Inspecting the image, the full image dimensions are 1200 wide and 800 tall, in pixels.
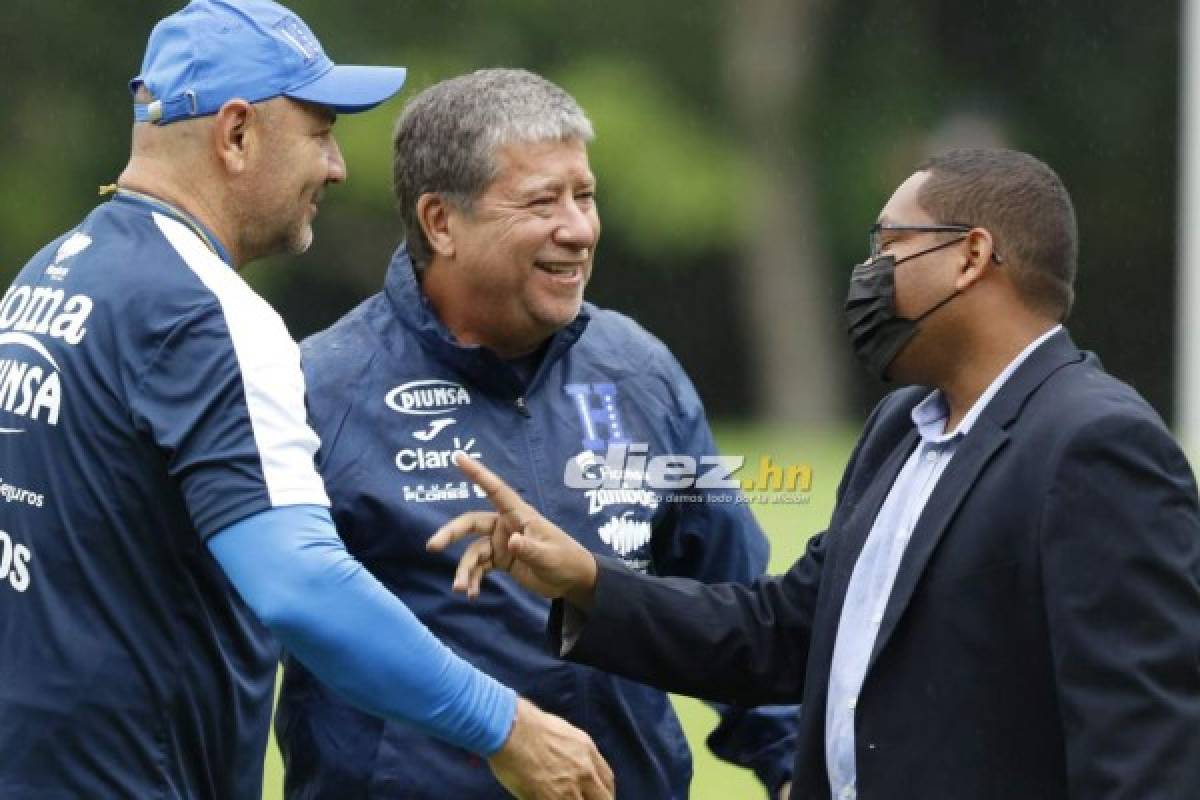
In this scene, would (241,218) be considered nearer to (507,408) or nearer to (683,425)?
(507,408)

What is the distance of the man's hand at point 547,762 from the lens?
412cm

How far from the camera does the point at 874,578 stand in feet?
13.1

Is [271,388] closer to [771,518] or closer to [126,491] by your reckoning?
[126,491]

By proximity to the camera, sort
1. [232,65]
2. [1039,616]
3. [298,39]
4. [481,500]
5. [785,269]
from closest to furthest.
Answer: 1. [1039,616]
2. [232,65]
3. [298,39]
4. [481,500]
5. [785,269]

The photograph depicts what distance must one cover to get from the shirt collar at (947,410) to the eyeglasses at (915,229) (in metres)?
0.18

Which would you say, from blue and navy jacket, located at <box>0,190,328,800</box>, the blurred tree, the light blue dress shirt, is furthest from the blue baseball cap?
the blurred tree

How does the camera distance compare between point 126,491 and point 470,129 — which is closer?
point 126,491

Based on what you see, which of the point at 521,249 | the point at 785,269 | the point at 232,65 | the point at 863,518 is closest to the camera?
the point at 863,518

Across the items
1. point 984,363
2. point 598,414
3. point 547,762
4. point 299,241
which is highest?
point 299,241

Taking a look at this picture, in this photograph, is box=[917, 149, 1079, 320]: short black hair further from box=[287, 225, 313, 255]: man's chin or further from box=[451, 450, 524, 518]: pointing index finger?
box=[287, 225, 313, 255]: man's chin

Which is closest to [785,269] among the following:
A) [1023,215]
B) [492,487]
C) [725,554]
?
[725,554]

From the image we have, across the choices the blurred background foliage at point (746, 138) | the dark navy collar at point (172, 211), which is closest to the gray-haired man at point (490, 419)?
the dark navy collar at point (172, 211)

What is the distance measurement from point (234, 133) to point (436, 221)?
2.22ft

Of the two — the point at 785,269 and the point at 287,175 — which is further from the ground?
the point at 287,175
